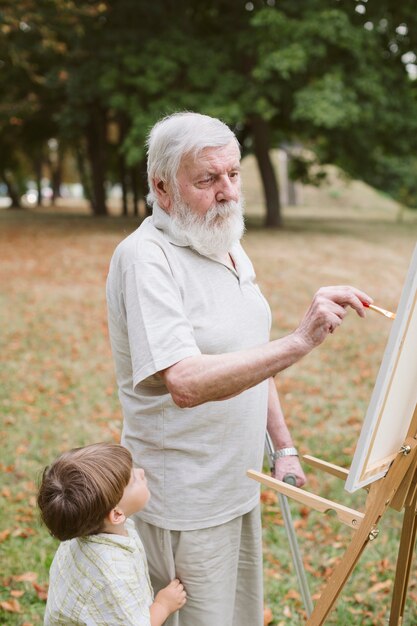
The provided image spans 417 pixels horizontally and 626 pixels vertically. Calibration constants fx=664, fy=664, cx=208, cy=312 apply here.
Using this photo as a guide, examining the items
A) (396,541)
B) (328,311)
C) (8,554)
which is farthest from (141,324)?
(396,541)

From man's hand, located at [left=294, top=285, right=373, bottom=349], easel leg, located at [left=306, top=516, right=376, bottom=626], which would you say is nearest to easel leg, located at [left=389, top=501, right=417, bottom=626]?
easel leg, located at [left=306, top=516, right=376, bottom=626]

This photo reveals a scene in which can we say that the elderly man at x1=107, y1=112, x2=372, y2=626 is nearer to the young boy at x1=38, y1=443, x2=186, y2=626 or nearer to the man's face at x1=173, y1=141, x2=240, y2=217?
the man's face at x1=173, y1=141, x2=240, y2=217

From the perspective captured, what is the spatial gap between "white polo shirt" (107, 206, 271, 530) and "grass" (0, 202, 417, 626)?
72.8 inches

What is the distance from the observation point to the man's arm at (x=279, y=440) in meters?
2.54

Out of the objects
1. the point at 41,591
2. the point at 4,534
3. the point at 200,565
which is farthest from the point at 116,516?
the point at 4,534

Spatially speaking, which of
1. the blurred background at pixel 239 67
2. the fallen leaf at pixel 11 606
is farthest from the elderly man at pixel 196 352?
the blurred background at pixel 239 67

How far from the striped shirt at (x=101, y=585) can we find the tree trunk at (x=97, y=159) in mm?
21650

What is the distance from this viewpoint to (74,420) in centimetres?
640

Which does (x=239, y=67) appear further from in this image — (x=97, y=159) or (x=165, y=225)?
(x=165, y=225)

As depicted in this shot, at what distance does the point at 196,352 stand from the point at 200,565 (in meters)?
0.81

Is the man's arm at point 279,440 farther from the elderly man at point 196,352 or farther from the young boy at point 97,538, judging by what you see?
the young boy at point 97,538

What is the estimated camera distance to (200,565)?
218 centimetres

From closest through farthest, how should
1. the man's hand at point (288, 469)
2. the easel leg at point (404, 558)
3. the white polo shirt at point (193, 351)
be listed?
the white polo shirt at point (193, 351), the easel leg at point (404, 558), the man's hand at point (288, 469)

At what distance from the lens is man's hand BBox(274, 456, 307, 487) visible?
8.29ft
